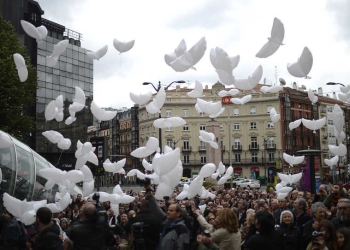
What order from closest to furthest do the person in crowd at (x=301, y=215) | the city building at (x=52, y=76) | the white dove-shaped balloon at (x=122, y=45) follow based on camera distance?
the person in crowd at (x=301, y=215)
the white dove-shaped balloon at (x=122, y=45)
the city building at (x=52, y=76)

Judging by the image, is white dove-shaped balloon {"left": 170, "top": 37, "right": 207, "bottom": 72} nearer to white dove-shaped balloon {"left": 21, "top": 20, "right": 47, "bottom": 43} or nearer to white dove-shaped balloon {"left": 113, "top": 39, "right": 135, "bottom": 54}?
white dove-shaped balloon {"left": 113, "top": 39, "right": 135, "bottom": 54}

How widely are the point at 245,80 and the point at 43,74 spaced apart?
36.6 metres

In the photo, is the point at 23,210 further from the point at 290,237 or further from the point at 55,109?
the point at 290,237

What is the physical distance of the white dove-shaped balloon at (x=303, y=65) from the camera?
7.63 m

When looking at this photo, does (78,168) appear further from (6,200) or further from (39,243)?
(39,243)

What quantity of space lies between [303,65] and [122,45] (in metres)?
3.40

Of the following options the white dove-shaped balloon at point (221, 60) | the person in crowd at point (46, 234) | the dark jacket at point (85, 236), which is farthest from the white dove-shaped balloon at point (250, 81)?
the person in crowd at point (46, 234)

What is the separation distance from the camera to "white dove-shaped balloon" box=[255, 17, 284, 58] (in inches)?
292

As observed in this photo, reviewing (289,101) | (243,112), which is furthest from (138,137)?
(289,101)

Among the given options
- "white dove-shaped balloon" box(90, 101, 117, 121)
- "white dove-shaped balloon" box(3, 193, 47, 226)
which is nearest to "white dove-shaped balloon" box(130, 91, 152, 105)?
"white dove-shaped balloon" box(90, 101, 117, 121)

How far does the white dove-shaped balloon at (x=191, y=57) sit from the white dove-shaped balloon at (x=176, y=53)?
0.55ft

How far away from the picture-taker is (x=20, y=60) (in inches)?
341

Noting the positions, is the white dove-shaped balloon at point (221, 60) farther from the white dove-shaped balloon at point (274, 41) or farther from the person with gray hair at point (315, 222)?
the person with gray hair at point (315, 222)

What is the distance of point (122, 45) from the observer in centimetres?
896
